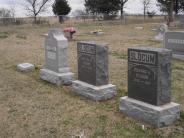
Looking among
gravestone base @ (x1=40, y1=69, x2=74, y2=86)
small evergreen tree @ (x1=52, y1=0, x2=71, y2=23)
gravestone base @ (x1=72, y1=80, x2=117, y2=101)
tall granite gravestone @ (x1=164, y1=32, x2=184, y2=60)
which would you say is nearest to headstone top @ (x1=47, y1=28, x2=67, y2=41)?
gravestone base @ (x1=40, y1=69, x2=74, y2=86)

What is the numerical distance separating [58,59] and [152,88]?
143 inches

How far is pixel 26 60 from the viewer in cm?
1362

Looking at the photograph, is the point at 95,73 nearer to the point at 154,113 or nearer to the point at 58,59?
the point at 58,59

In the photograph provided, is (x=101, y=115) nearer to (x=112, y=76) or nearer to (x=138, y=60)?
(x=138, y=60)

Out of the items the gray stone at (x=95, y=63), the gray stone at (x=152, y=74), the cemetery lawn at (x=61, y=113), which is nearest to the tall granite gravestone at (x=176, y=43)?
the cemetery lawn at (x=61, y=113)

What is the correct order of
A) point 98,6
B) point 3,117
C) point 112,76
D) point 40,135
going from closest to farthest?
1. point 40,135
2. point 3,117
3. point 112,76
4. point 98,6

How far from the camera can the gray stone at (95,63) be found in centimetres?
778

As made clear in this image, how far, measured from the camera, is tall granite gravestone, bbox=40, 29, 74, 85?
9281 mm

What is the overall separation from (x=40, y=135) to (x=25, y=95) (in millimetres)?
2572

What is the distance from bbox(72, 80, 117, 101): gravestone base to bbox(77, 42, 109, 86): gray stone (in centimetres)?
12

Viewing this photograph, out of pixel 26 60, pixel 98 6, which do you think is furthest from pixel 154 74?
pixel 98 6

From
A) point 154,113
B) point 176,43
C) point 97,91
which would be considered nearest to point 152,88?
point 154,113

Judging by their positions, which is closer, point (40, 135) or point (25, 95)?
point (40, 135)

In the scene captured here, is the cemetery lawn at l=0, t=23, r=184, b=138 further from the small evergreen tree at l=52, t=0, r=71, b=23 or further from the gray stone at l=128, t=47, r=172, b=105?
the small evergreen tree at l=52, t=0, r=71, b=23
